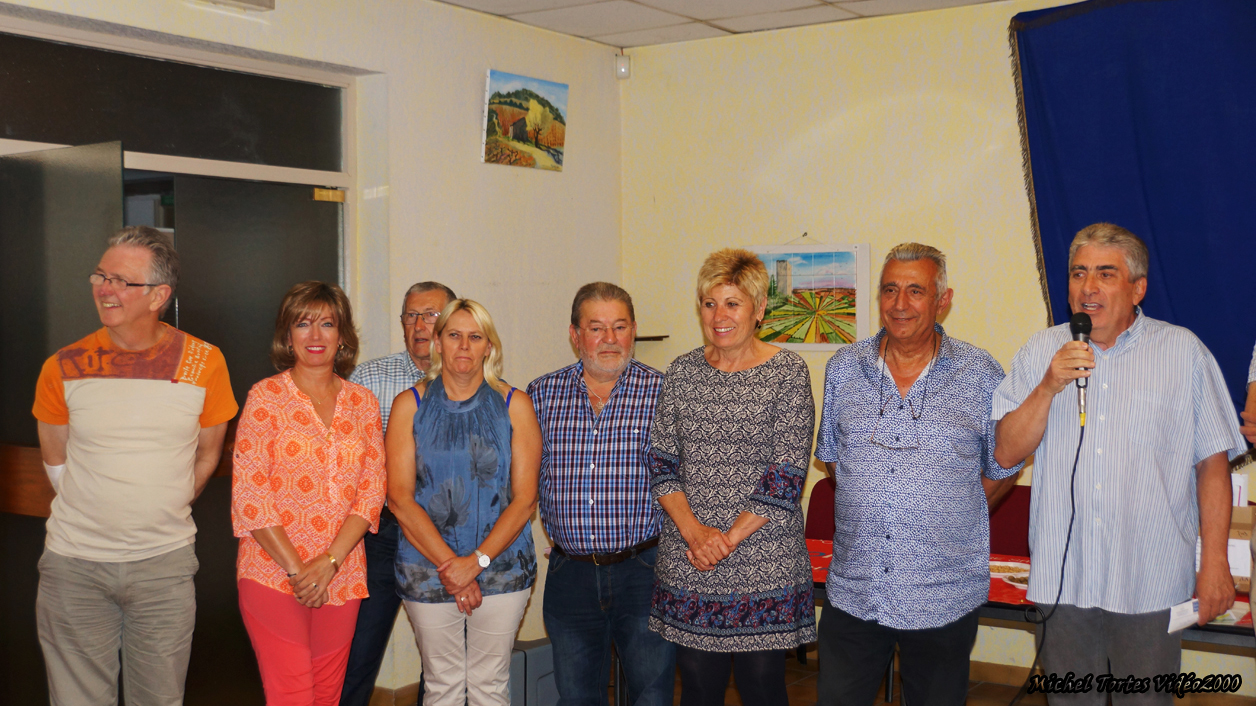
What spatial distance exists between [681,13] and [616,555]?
113 inches

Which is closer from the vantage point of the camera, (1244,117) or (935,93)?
(1244,117)

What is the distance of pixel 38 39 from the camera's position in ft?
11.5

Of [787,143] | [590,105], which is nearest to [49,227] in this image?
[590,105]

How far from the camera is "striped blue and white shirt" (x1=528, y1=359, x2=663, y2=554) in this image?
9.73ft

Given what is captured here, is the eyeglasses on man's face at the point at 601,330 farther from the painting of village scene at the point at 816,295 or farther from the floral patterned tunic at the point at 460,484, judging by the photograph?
the painting of village scene at the point at 816,295

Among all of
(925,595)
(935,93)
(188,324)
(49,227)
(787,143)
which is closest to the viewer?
(925,595)

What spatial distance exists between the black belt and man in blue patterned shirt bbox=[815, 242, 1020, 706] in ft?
1.72

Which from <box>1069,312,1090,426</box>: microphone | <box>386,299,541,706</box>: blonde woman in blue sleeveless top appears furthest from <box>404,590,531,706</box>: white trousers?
<box>1069,312,1090,426</box>: microphone

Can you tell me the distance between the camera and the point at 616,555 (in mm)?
2957

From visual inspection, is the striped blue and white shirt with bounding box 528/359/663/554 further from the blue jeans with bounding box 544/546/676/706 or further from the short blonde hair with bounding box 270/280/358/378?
the short blonde hair with bounding box 270/280/358/378

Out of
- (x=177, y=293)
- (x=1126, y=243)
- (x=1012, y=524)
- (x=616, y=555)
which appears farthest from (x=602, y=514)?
(x=1012, y=524)

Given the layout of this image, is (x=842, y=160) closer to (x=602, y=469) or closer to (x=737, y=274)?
(x=737, y=274)

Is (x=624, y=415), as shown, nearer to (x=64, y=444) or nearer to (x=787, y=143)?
(x=64, y=444)

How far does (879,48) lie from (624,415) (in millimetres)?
2703
